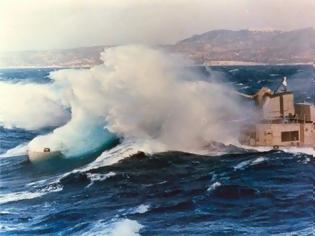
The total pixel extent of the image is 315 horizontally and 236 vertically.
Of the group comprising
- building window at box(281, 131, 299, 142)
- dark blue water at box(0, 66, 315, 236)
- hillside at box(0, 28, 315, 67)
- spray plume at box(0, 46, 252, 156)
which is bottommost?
dark blue water at box(0, 66, 315, 236)

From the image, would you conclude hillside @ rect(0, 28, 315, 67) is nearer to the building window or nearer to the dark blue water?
the dark blue water

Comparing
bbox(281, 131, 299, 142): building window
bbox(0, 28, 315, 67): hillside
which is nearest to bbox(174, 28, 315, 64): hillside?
bbox(0, 28, 315, 67): hillside

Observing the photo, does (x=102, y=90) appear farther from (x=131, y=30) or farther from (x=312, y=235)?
(x=312, y=235)

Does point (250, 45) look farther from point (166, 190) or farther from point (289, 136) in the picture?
point (166, 190)

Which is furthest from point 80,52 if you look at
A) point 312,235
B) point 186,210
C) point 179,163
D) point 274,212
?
point 312,235

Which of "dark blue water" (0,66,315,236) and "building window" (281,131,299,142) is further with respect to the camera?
"building window" (281,131,299,142)

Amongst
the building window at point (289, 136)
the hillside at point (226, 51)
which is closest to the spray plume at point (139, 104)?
the hillside at point (226, 51)
